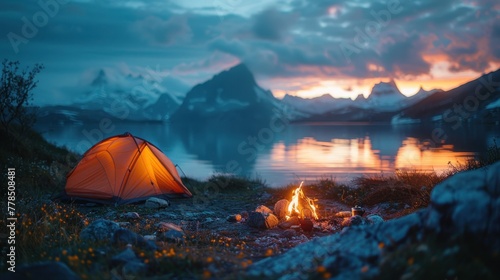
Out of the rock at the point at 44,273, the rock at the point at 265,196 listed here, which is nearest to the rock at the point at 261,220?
the rock at the point at 265,196

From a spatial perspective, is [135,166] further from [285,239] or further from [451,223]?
[451,223]

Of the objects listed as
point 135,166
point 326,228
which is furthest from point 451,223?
point 135,166

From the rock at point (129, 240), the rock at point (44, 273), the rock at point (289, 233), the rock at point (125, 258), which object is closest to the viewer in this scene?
the rock at point (44, 273)

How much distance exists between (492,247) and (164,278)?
350 centimetres

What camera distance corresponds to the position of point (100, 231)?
7.41 m

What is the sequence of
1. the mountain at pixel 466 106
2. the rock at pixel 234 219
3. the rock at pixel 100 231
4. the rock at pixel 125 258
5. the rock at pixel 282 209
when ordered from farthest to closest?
the mountain at pixel 466 106 → the rock at pixel 282 209 → the rock at pixel 234 219 → the rock at pixel 100 231 → the rock at pixel 125 258

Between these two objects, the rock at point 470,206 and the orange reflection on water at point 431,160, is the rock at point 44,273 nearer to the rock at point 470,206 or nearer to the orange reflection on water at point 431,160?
the rock at point 470,206

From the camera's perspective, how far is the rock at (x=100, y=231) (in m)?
7.24

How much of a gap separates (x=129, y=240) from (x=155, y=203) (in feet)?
23.1

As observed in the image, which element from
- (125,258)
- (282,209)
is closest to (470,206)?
(125,258)

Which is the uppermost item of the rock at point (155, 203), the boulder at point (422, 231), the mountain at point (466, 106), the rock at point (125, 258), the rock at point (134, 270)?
the mountain at point (466, 106)

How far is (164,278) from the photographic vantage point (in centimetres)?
525

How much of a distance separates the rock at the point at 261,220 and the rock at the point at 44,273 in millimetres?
5703

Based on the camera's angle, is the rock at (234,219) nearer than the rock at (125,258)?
No
